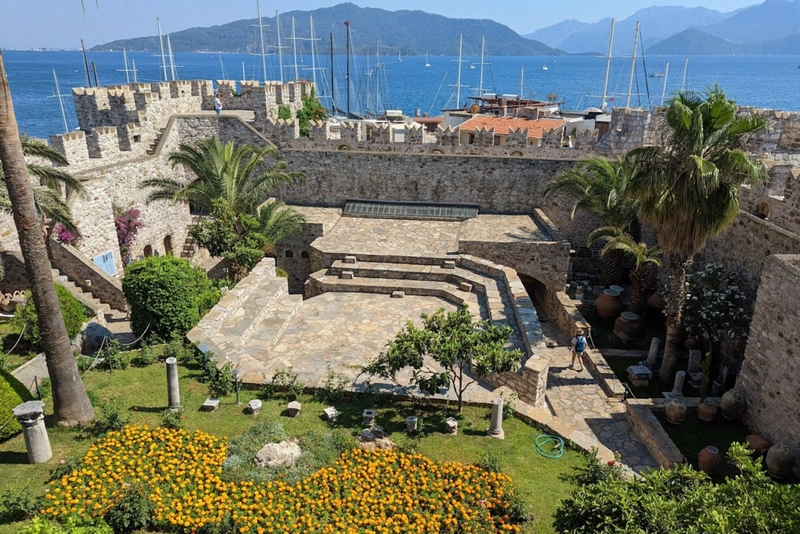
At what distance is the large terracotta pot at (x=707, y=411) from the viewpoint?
1143 centimetres

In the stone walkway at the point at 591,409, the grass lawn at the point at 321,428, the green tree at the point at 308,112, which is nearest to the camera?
the grass lawn at the point at 321,428

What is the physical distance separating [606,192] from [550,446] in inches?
409

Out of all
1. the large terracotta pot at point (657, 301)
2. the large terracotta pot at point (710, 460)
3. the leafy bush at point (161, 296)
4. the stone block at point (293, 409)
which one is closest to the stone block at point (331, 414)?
the stone block at point (293, 409)

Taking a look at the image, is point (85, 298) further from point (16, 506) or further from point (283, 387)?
point (16, 506)

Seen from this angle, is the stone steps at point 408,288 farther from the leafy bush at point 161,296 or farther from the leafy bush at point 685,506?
the leafy bush at point 685,506

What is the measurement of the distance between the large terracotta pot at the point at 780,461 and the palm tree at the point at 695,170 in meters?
4.24

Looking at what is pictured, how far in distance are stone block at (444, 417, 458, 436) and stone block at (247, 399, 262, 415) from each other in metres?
3.39

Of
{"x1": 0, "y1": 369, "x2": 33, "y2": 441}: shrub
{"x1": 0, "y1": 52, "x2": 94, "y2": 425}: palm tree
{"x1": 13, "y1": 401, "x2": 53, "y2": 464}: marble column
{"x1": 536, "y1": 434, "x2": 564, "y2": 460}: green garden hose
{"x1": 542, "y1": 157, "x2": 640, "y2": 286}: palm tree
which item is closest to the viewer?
{"x1": 0, "y1": 52, "x2": 94, "y2": 425}: palm tree

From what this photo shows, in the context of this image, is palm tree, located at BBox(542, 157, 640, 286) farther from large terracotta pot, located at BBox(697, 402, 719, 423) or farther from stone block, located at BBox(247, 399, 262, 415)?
stone block, located at BBox(247, 399, 262, 415)

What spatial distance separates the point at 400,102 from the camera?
113 m

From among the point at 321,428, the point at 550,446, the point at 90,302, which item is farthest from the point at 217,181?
the point at 550,446

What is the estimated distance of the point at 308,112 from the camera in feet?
79.2

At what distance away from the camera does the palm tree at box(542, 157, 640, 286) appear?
17.0 metres

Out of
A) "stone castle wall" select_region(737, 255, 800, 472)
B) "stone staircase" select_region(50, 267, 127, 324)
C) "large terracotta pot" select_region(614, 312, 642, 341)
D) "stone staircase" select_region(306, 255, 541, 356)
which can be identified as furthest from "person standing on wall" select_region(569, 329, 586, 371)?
"stone staircase" select_region(50, 267, 127, 324)
